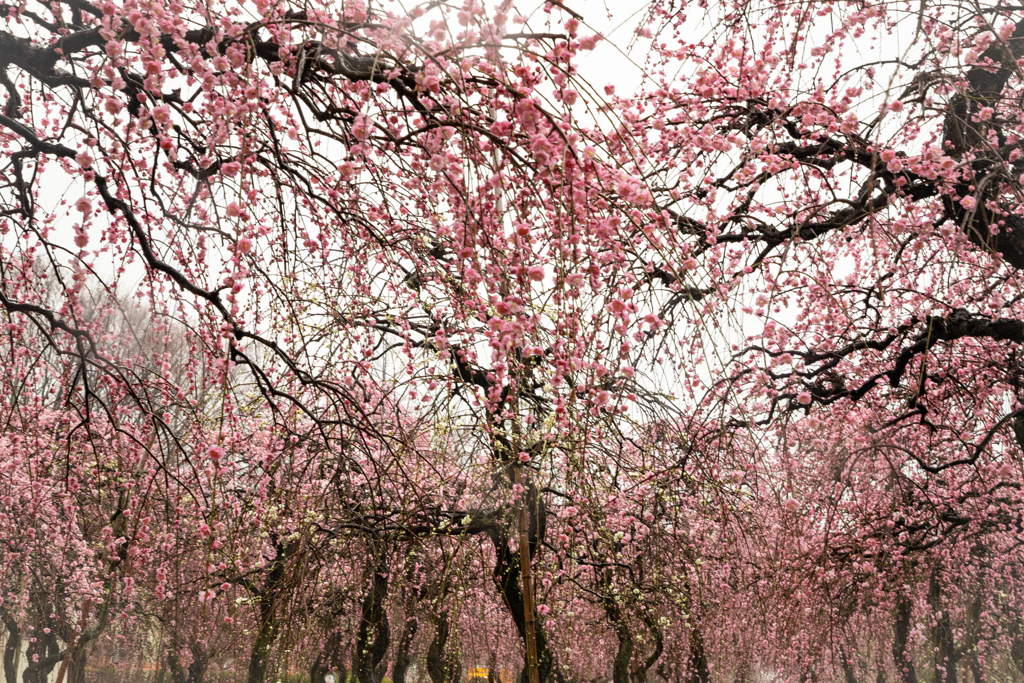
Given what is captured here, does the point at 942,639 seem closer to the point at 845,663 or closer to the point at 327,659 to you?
the point at 845,663

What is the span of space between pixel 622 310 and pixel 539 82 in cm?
70

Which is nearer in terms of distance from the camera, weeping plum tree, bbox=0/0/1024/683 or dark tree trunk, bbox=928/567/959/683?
weeping plum tree, bbox=0/0/1024/683

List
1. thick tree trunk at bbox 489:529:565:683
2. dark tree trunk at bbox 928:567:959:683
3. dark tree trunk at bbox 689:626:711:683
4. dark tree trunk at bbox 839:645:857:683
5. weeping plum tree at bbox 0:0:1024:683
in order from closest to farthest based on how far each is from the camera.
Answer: weeping plum tree at bbox 0:0:1024:683 → thick tree trunk at bbox 489:529:565:683 → dark tree trunk at bbox 839:645:857:683 → dark tree trunk at bbox 689:626:711:683 → dark tree trunk at bbox 928:567:959:683

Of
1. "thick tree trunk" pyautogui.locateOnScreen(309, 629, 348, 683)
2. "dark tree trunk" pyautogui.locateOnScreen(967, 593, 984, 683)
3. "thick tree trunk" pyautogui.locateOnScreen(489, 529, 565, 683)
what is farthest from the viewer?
"thick tree trunk" pyautogui.locateOnScreen(309, 629, 348, 683)

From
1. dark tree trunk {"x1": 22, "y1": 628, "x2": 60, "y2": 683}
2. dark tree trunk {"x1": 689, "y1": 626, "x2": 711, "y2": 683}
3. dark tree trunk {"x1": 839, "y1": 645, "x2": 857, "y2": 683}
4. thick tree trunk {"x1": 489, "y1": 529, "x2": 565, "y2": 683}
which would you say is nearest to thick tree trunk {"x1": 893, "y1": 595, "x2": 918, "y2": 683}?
dark tree trunk {"x1": 839, "y1": 645, "x2": 857, "y2": 683}

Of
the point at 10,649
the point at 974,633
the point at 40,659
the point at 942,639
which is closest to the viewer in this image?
the point at 40,659

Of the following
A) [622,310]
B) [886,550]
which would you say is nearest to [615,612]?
[886,550]

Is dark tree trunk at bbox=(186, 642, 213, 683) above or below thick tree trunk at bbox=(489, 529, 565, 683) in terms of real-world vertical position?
below

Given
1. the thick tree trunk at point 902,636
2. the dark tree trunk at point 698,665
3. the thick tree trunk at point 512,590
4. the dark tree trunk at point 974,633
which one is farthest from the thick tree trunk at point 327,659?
the dark tree trunk at point 974,633

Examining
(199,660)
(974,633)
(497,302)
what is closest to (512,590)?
(497,302)

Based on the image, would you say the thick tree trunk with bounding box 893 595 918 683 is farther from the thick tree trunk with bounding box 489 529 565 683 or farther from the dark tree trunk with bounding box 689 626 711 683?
the thick tree trunk with bounding box 489 529 565 683

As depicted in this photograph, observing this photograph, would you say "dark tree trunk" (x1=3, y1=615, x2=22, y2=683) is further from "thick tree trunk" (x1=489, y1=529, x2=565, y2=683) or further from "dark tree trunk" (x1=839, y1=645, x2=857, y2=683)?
"dark tree trunk" (x1=839, y1=645, x2=857, y2=683)

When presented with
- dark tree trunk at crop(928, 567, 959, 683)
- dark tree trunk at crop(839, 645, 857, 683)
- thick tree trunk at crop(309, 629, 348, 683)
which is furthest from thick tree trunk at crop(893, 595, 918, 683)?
thick tree trunk at crop(309, 629, 348, 683)

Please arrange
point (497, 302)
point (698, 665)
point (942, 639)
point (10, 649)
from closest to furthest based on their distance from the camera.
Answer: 1. point (497, 302)
2. point (698, 665)
3. point (942, 639)
4. point (10, 649)
